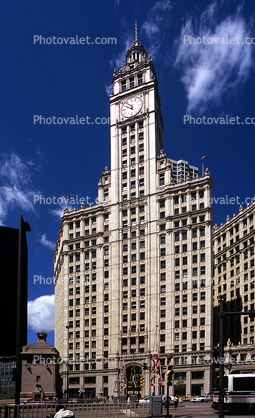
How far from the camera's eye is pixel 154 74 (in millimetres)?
112562

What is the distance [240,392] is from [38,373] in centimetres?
3597

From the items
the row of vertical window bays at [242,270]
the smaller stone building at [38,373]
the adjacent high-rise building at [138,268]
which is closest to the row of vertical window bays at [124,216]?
the adjacent high-rise building at [138,268]

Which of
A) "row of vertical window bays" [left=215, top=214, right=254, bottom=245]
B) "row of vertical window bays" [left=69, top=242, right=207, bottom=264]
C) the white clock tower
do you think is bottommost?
"row of vertical window bays" [left=69, top=242, right=207, bottom=264]

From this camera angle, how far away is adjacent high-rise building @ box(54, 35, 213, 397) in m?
88.8

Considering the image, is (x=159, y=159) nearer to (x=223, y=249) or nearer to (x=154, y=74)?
(x=154, y=74)

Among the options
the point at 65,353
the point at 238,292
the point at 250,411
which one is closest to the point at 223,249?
the point at 238,292

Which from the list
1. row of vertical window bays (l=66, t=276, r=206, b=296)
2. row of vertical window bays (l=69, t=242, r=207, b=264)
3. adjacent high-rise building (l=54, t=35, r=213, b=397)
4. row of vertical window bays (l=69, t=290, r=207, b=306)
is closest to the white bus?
adjacent high-rise building (l=54, t=35, r=213, b=397)

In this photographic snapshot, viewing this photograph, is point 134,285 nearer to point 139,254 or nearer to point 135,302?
point 135,302

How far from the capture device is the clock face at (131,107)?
110 metres

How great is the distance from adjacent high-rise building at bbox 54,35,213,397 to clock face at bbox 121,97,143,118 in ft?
0.88

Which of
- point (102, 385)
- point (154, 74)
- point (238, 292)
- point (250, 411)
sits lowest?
point (102, 385)

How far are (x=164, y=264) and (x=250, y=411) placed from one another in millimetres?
62073

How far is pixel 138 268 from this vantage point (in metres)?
97.3

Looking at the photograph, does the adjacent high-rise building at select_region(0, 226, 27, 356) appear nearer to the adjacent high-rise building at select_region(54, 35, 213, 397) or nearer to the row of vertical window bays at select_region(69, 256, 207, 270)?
the row of vertical window bays at select_region(69, 256, 207, 270)
